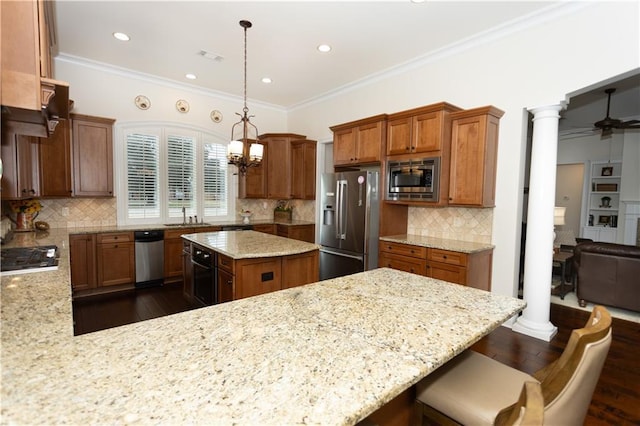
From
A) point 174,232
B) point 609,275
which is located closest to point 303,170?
point 174,232

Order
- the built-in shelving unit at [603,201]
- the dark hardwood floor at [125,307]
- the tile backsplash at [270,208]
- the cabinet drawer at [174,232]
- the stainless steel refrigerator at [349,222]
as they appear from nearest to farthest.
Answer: the dark hardwood floor at [125,307] < the stainless steel refrigerator at [349,222] < the cabinet drawer at [174,232] < the tile backsplash at [270,208] < the built-in shelving unit at [603,201]

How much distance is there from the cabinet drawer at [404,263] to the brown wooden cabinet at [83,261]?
154 inches

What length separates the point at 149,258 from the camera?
4672 millimetres

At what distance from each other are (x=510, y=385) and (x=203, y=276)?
296cm

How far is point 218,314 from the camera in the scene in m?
1.33

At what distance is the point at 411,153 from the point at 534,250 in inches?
65.9

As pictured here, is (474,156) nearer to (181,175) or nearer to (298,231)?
(298,231)

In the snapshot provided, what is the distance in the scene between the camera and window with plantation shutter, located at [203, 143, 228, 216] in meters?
5.74

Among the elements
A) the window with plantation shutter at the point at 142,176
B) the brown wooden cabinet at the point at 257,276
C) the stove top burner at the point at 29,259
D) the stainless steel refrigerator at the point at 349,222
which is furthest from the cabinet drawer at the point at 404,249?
the window with plantation shutter at the point at 142,176

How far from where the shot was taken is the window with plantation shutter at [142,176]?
4961 millimetres

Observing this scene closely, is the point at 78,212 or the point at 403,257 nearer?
the point at 403,257

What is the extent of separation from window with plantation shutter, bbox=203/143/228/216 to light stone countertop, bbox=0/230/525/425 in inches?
168

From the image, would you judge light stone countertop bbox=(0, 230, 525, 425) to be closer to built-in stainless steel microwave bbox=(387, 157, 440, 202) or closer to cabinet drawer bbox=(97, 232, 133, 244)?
built-in stainless steel microwave bbox=(387, 157, 440, 202)

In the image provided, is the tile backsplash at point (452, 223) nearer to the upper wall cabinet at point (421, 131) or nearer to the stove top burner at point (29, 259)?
the upper wall cabinet at point (421, 131)
